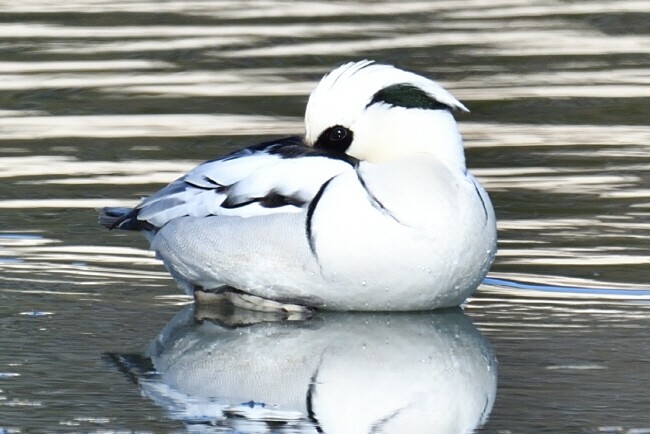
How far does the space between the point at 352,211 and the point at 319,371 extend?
906 mm

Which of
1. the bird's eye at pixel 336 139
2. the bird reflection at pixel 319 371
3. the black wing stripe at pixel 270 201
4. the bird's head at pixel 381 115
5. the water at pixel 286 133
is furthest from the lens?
the bird's eye at pixel 336 139

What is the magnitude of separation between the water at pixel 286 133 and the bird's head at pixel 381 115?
2.44 feet

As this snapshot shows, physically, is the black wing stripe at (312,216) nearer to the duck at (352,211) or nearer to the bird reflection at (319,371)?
the duck at (352,211)

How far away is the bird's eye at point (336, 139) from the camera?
7.45 metres

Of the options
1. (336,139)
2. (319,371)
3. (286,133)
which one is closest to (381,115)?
(336,139)

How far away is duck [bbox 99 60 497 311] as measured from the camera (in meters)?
7.09

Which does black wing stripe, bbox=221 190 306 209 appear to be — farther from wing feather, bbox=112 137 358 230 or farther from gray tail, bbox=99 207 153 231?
gray tail, bbox=99 207 153 231

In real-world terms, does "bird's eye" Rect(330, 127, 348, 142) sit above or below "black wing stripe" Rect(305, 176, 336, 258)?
above

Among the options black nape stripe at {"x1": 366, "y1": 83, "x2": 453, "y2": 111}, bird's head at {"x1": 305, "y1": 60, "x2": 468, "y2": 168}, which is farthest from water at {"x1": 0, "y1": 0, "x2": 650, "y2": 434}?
black nape stripe at {"x1": 366, "y1": 83, "x2": 453, "y2": 111}

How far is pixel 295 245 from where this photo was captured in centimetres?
716

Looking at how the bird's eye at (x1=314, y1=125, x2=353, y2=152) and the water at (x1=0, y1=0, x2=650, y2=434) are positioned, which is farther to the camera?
the bird's eye at (x1=314, y1=125, x2=353, y2=152)

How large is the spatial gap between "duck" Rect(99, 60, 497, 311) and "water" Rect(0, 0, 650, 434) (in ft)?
0.61

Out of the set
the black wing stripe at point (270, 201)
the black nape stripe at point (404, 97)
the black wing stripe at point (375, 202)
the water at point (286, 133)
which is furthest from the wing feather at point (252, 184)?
the water at point (286, 133)

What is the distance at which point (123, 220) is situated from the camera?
8086 millimetres
